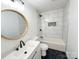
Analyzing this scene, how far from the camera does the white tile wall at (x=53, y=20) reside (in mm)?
3270

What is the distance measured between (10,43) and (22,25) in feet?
2.34

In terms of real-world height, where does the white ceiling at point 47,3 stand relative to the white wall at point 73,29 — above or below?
above

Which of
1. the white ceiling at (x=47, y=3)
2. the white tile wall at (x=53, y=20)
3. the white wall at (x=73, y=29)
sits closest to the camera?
the white wall at (x=73, y=29)

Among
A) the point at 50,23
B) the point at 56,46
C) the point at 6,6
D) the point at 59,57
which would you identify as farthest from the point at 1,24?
the point at 50,23

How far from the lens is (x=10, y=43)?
4.17 ft

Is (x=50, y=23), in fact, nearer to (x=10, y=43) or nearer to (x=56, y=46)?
(x=56, y=46)

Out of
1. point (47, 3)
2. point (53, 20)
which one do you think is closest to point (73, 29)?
point (47, 3)

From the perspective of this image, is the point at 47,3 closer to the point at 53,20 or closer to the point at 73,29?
the point at 53,20

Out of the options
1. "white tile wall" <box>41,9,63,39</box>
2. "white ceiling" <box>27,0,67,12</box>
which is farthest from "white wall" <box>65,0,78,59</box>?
"white tile wall" <box>41,9,63,39</box>

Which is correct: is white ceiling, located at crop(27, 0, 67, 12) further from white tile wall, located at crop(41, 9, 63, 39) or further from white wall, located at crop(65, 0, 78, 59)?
white wall, located at crop(65, 0, 78, 59)

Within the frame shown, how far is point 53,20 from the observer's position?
3.44 m

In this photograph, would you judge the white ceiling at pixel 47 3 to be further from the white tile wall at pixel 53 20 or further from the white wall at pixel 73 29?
the white wall at pixel 73 29

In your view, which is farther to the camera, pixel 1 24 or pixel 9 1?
pixel 9 1

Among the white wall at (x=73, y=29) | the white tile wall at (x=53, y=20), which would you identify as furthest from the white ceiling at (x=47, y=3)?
the white wall at (x=73, y=29)
